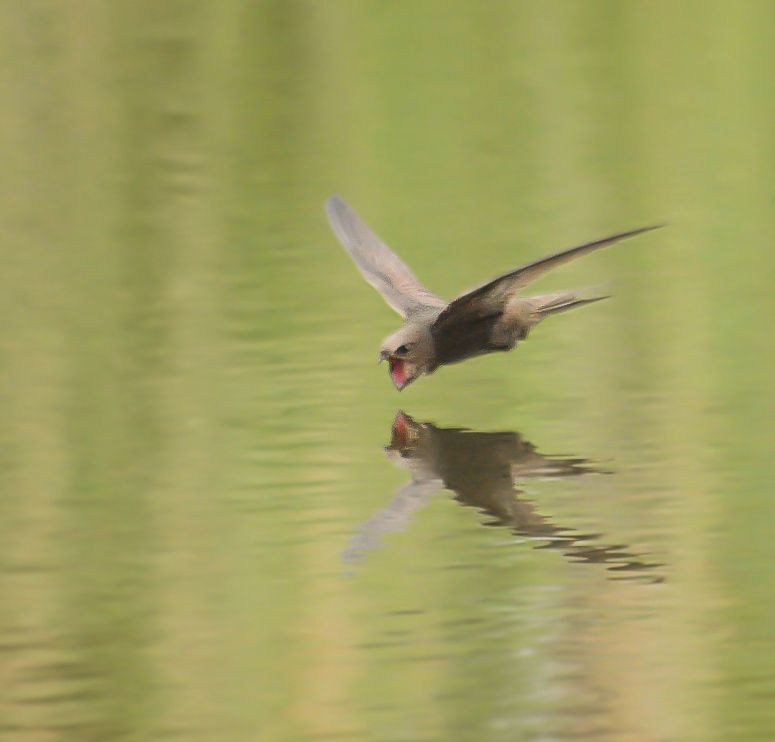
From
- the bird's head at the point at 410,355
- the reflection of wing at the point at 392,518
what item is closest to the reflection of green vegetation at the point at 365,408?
the reflection of wing at the point at 392,518

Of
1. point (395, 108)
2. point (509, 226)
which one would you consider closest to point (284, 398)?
point (509, 226)

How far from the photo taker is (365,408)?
196 inches

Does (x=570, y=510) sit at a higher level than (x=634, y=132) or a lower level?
lower

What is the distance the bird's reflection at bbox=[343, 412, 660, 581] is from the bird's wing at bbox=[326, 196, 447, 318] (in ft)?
1.25

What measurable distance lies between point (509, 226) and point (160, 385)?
2361 mm

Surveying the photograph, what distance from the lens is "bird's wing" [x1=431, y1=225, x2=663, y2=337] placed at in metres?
4.28

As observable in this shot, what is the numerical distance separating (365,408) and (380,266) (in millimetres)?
673

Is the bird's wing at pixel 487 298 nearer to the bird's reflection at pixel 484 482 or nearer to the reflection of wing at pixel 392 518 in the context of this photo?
the bird's reflection at pixel 484 482

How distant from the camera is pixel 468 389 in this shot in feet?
16.9

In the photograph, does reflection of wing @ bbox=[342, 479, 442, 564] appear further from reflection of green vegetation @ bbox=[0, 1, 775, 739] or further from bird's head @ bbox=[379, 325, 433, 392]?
bird's head @ bbox=[379, 325, 433, 392]

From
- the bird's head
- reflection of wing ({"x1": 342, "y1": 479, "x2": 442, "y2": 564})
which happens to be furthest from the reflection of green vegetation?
the bird's head

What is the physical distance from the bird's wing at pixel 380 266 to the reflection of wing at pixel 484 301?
0.24 meters

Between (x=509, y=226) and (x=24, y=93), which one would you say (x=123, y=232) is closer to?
(x=509, y=226)

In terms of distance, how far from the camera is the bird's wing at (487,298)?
428 centimetres
